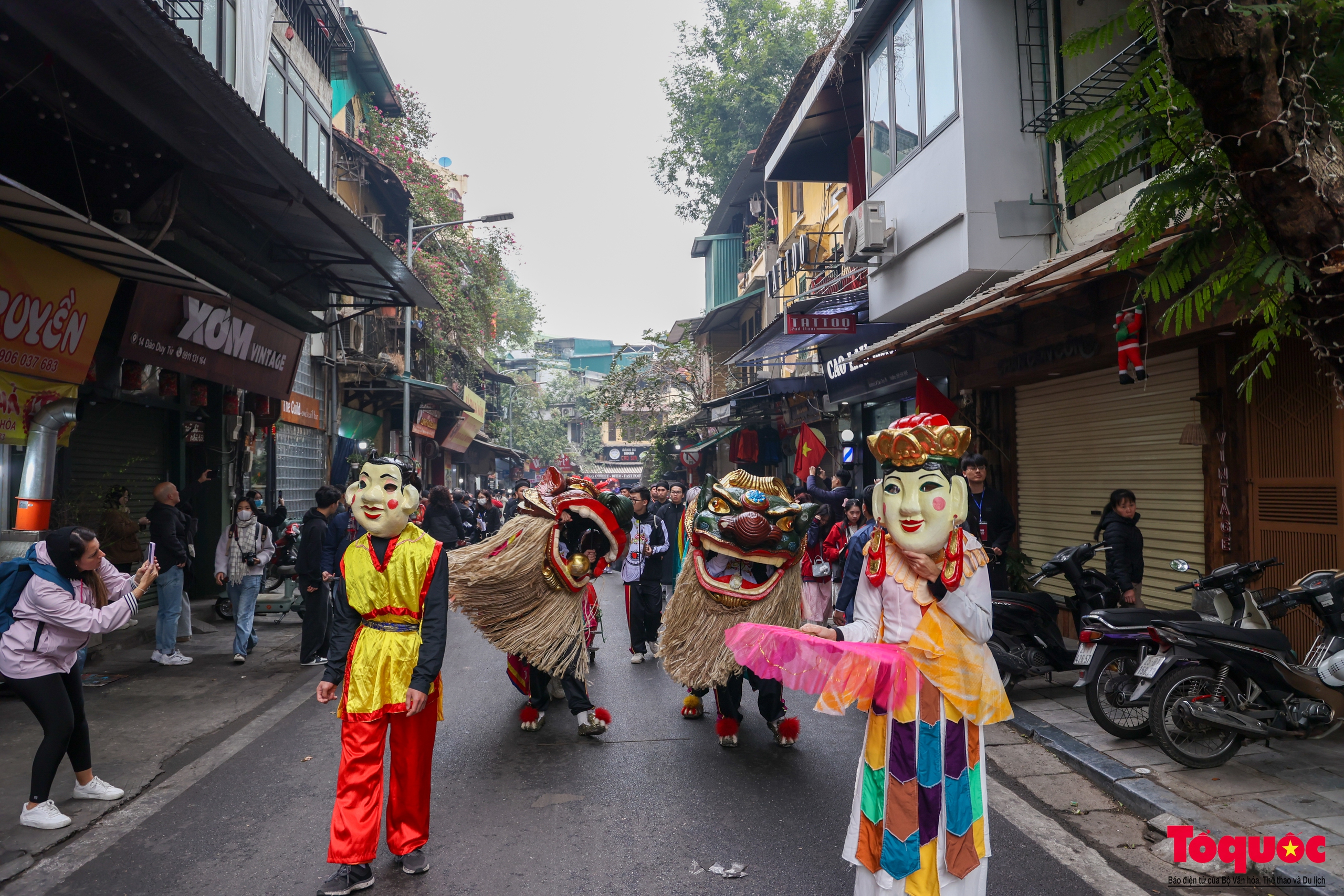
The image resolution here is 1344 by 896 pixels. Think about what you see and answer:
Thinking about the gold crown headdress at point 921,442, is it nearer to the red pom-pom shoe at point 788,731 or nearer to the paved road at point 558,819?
the paved road at point 558,819

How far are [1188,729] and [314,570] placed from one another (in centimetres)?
670

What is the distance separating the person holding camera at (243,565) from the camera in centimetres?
779

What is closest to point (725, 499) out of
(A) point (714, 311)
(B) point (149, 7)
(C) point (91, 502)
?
(B) point (149, 7)

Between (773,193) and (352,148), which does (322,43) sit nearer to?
(352,148)

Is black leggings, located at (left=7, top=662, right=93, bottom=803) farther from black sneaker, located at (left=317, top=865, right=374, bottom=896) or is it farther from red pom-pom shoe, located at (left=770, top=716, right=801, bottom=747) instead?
red pom-pom shoe, located at (left=770, top=716, right=801, bottom=747)

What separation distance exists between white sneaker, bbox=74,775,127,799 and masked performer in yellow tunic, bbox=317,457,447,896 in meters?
1.70

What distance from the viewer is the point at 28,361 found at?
5.84 metres

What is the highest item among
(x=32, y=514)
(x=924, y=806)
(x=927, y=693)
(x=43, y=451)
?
(x=43, y=451)

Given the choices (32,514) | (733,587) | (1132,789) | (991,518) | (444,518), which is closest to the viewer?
(1132,789)

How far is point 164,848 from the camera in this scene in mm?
3691

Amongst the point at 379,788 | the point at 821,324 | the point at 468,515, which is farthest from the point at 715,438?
the point at 379,788

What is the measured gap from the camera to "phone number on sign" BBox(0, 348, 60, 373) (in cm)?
561

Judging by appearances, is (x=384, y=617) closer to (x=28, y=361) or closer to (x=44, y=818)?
(x=44, y=818)

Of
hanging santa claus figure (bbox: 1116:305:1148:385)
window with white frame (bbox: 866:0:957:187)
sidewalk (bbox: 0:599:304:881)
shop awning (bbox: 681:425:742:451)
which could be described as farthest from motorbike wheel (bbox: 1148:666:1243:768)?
shop awning (bbox: 681:425:742:451)
